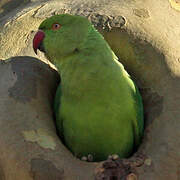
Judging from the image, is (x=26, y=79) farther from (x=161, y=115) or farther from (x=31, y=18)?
(x=161, y=115)

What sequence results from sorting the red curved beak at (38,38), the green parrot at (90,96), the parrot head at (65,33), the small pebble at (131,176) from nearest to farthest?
1. the small pebble at (131,176)
2. the green parrot at (90,96)
3. the parrot head at (65,33)
4. the red curved beak at (38,38)

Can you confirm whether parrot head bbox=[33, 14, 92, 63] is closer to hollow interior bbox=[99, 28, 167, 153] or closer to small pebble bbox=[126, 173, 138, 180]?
hollow interior bbox=[99, 28, 167, 153]

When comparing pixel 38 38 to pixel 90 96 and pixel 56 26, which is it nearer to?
pixel 56 26

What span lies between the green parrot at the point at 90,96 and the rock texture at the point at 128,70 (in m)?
0.14

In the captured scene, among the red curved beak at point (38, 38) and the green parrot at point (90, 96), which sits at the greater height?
the red curved beak at point (38, 38)

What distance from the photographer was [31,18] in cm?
319

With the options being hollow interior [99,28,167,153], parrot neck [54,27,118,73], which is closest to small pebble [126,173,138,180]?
hollow interior [99,28,167,153]

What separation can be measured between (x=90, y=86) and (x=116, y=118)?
11.6 inches

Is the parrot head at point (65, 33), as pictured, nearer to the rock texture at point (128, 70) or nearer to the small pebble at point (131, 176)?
the rock texture at point (128, 70)

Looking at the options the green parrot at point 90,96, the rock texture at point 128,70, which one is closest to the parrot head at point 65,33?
the green parrot at point 90,96

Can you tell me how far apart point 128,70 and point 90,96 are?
2.08 ft

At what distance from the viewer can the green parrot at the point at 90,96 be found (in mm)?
2555

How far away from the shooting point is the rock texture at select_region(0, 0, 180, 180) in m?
2.27

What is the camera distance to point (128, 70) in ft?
10.0
